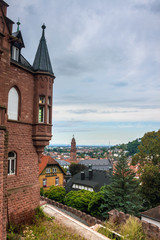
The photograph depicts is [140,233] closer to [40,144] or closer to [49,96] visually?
[40,144]

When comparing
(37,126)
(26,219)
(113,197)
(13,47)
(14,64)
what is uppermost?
(13,47)

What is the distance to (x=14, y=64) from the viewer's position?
33.1 feet

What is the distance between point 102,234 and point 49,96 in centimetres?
873

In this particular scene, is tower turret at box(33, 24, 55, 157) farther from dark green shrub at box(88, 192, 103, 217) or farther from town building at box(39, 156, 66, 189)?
town building at box(39, 156, 66, 189)

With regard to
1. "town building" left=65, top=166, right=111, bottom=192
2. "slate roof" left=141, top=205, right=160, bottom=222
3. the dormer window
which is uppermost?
the dormer window

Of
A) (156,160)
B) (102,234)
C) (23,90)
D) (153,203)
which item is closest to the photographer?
(102,234)

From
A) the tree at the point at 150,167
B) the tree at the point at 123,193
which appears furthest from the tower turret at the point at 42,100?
the tree at the point at 150,167

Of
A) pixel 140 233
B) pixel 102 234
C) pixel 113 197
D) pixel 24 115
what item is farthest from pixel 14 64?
pixel 113 197

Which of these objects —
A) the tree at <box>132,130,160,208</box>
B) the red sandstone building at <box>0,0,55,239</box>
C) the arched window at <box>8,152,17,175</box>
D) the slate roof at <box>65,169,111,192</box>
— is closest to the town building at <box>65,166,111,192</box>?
the slate roof at <box>65,169,111,192</box>

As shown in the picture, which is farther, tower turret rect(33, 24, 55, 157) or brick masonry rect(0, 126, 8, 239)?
tower turret rect(33, 24, 55, 157)

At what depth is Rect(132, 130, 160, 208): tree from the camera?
947 inches

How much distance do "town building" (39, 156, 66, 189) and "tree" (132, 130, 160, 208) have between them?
1755 centimetres

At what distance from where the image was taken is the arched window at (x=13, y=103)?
32.7 feet

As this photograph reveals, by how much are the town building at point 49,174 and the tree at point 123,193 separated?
19.2 meters
